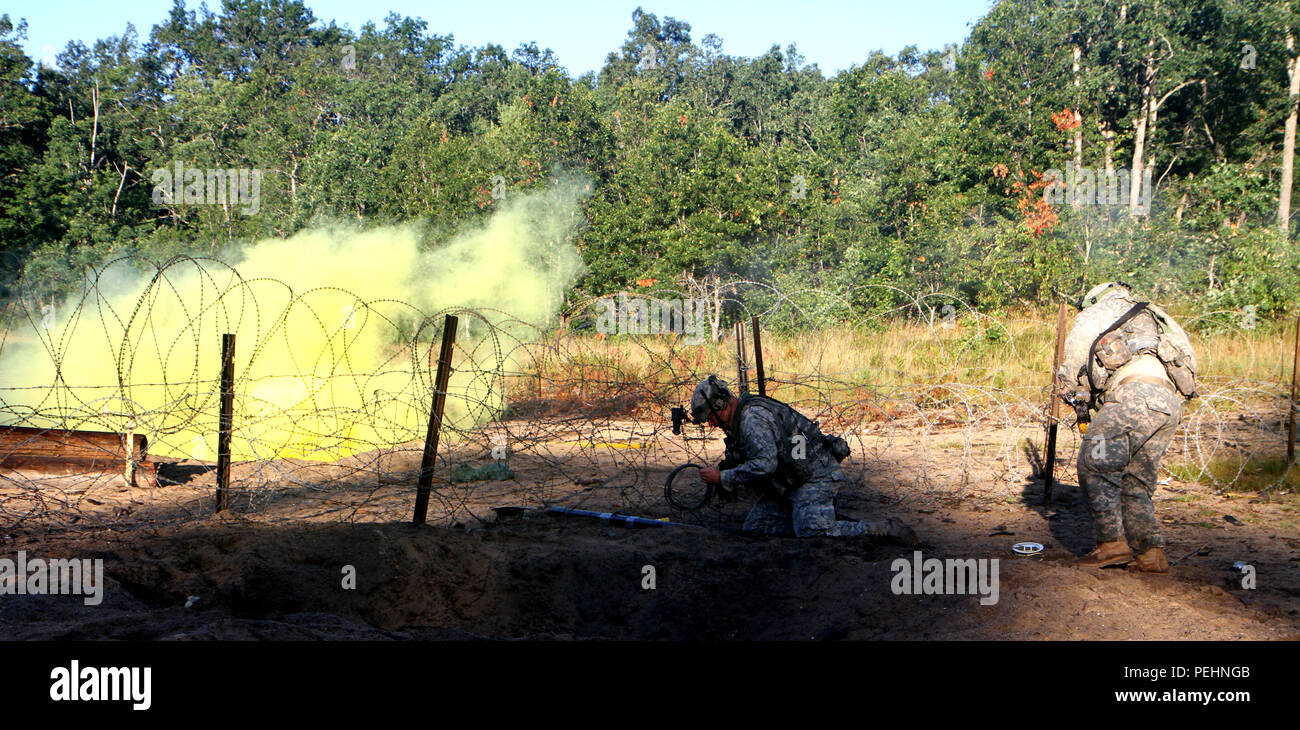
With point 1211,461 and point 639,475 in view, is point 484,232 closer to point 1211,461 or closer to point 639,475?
point 639,475

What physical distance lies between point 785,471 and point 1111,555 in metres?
2.05

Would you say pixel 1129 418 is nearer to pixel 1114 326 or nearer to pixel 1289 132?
pixel 1114 326

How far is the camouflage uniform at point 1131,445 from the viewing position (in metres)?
5.18

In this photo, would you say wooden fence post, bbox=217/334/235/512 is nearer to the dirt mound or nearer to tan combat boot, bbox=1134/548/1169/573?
the dirt mound

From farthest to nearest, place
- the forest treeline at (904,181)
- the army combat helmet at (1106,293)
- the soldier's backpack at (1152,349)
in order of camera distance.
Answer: the forest treeline at (904,181)
the army combat helmet at (1106,293)
the soldier's backpack at (1152,349)

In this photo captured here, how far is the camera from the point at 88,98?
35219mm

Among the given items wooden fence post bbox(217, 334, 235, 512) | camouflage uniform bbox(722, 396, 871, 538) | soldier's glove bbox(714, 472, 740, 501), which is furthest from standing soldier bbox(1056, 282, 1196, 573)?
wooden fence post bbox(217, 334, 235, 512)

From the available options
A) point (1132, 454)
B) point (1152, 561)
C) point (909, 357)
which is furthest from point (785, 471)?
point (909, 357)

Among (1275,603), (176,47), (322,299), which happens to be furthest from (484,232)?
(176,47)

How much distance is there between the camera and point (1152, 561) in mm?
5188

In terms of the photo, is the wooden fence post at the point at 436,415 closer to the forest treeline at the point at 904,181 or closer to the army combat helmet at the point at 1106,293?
the army combat helmet at the point at 1106,293

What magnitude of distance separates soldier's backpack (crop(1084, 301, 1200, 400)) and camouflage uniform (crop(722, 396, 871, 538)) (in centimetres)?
181

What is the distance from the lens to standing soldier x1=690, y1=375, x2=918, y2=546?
234 inches

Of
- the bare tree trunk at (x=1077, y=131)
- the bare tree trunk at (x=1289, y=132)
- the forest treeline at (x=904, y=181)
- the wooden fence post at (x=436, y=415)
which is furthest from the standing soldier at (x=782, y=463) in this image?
the bare tree trunk at (x=1289, y=132)
